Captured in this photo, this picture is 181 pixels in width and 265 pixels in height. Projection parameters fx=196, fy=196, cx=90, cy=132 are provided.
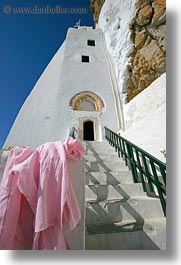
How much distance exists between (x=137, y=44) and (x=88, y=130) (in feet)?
8.27

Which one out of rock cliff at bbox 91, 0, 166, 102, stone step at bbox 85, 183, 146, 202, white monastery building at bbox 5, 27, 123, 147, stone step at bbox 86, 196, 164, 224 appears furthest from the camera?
white monastery building at bbox 5, 27, 123, 147

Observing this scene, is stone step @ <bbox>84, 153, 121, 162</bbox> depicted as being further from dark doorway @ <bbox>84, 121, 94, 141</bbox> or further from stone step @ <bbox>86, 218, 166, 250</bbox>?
dark doorway @ <bbox>84, 121, 94, 141</bbox>

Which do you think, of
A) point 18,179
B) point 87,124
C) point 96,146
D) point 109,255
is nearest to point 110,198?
point 109,255

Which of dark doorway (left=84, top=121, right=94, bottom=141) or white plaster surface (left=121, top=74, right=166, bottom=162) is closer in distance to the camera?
white plaster surface (left=121, top=74, right=166, bottom=162)

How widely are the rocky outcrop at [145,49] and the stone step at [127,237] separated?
9.23 feet

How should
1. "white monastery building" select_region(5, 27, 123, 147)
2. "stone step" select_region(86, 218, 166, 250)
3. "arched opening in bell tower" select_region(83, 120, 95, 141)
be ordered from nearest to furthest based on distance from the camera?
"stone step" select_region(86, 218, 166, 250), "white monastery building" select_region(5, 27, 123, 147), "arched opening in bell tower" select_region(83, 120, 95, 141)

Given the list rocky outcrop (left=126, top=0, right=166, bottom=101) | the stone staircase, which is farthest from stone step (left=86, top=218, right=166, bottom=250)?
rocky outcrop (left=126, top=0, right=166, bottom=101)

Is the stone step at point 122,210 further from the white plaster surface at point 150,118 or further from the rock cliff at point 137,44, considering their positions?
the rock cliff at point 137,44

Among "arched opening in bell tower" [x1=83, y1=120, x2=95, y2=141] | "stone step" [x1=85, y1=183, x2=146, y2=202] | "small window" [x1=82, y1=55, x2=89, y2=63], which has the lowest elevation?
"stone step" [x1=85, y1=183, x2=146, y2=202]

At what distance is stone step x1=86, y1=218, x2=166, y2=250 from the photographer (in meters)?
1.36

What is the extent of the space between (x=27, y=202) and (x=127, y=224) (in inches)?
30.5

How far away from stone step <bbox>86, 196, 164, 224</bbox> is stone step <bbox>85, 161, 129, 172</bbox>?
0.75 m

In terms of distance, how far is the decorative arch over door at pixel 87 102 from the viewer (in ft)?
18.3

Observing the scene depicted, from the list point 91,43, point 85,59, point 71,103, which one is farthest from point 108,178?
point 91,43
